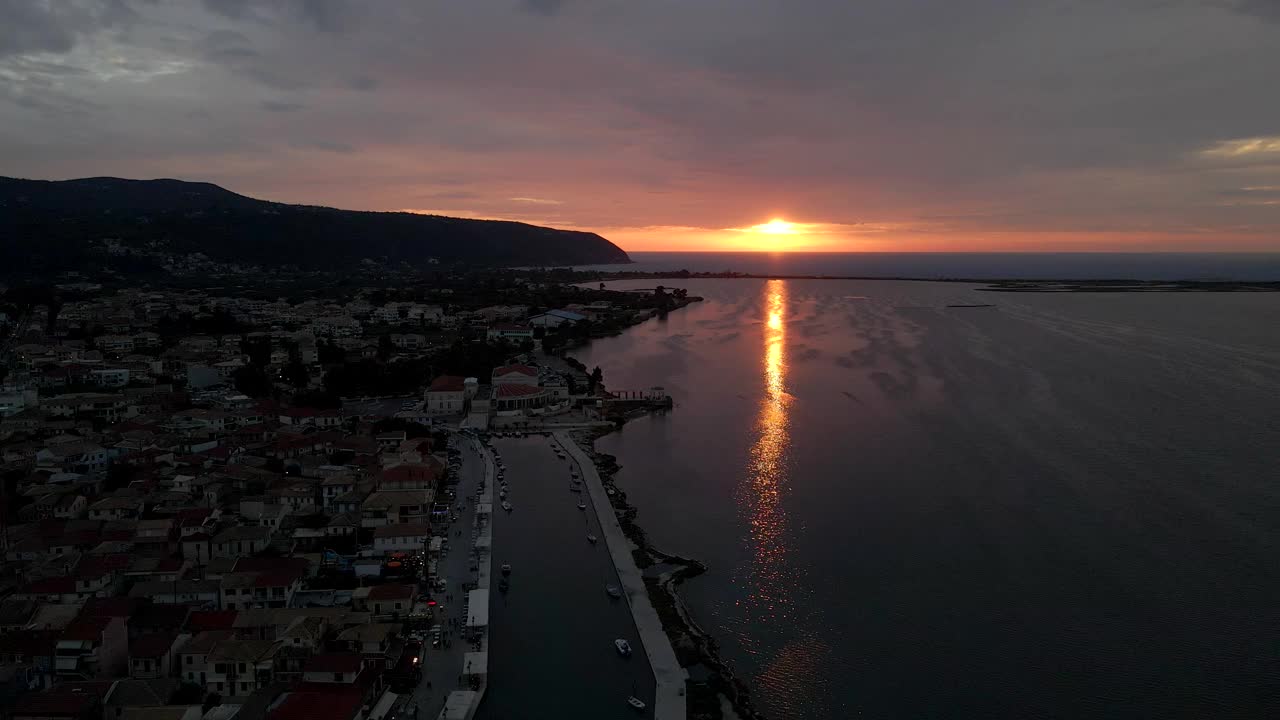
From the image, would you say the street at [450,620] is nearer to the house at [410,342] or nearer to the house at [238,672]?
the house at [238,672]

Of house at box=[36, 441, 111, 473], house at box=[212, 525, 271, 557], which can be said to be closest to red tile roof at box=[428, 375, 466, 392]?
house at box=[36, 441, 111, 473]

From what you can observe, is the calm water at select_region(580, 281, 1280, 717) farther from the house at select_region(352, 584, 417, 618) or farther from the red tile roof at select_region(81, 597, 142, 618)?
the red tile roof at select_region(81, 597, 142, 618)

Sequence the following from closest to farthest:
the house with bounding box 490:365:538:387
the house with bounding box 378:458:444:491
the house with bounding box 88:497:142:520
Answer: the house with bounding box 88:497:142:520, the house with bounding box 378:458:444:491, the house with bounding box 490:365:538:387

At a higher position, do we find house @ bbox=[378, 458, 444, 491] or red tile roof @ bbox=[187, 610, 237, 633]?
house @ bbox=[378, 458, 444, 491]

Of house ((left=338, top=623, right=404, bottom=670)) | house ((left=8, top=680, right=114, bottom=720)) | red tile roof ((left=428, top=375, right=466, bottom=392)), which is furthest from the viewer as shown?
red tile roof ((left=428, top=375, right=466, bottom=392))

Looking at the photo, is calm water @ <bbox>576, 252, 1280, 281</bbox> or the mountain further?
calm water @ <bbox>576, 252, 1280, 281</bbox>

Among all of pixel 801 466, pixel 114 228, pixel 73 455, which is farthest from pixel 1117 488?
pixel 114 228

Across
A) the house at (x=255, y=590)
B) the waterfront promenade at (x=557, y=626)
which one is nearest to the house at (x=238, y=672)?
the house at (x=255, y=590)
